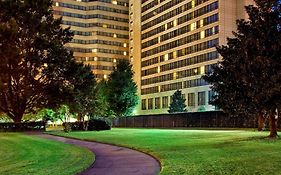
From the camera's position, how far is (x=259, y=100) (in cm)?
2852

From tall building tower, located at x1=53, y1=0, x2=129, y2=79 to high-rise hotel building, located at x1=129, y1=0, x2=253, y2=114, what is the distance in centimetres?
1768

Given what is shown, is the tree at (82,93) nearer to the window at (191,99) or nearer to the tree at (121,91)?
the tree at (121,91)

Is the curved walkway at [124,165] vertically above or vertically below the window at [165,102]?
below

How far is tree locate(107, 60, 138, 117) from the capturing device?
4001 inches

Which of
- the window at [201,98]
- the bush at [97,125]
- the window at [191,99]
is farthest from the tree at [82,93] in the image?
the window at [191,99]

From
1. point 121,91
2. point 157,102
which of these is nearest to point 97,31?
point 157,102

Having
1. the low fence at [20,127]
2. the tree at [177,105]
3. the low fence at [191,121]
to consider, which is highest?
the tree at [177,105]

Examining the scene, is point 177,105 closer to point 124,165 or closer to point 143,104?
point 143,104

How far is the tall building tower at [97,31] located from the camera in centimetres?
17188

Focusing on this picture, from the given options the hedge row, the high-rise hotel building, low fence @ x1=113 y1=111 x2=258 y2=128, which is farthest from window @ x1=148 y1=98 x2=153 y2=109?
the hedge row

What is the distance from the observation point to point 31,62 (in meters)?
65.6

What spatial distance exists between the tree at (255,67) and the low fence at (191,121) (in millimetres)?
19297

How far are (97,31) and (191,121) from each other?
356 ft

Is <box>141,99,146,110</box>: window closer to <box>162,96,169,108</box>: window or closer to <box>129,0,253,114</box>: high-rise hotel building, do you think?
<box>129,0,253,114</box>: high-rise hotel building
